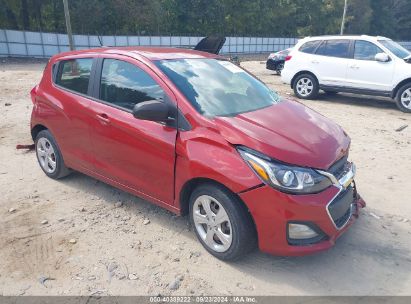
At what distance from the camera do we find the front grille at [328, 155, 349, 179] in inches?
120

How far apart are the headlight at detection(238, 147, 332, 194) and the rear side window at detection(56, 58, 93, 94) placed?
2.21 metres

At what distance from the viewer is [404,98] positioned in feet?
29.5

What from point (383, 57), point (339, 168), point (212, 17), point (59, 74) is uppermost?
point (212, 17)

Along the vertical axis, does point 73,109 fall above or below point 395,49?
below

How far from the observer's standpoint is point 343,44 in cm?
967

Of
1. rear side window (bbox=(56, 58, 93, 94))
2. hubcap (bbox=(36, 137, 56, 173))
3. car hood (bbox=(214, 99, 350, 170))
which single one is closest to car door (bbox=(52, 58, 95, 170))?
rear side window (bbox=(56, 58, 93, 94))

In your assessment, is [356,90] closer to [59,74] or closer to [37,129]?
[59,74]

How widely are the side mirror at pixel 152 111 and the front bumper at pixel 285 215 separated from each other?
0.99 metres

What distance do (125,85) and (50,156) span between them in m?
1.80

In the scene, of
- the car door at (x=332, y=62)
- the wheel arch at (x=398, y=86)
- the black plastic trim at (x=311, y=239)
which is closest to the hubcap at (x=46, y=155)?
the black plastic trim at (x=311, y=239)

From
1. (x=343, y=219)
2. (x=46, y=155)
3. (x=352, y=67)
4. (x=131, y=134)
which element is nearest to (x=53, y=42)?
(x=352, y=67)

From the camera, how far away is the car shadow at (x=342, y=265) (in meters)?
2.95

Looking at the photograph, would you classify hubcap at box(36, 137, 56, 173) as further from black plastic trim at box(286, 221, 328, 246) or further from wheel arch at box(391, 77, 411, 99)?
wheel arch at box(391, 77, 411, 99)

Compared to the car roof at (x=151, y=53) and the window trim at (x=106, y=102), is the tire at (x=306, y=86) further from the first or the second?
the window trim at (x=106, y=102)
